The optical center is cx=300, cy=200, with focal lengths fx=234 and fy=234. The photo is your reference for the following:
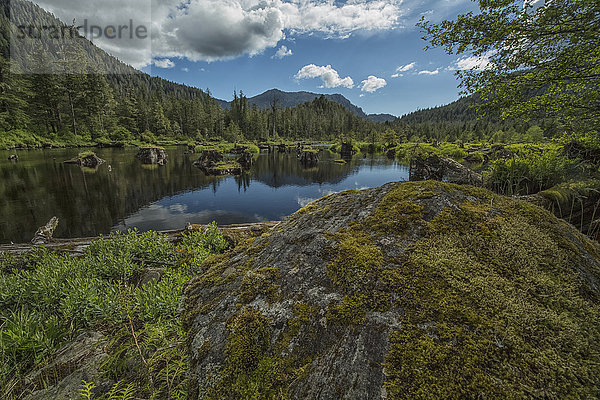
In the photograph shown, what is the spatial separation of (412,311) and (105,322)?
4634mm

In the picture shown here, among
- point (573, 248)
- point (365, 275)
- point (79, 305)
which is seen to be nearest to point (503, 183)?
point (573, 248)

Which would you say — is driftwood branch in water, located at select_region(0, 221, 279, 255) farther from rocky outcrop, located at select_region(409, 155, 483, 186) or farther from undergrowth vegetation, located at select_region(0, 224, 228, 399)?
rocky outcrop, located at select_region(409, 155, 483, 186)

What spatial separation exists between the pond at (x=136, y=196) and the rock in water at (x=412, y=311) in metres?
13.7

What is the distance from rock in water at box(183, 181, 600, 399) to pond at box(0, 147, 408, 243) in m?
13.7

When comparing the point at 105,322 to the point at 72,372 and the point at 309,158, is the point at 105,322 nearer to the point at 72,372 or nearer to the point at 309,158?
the point at 72,372

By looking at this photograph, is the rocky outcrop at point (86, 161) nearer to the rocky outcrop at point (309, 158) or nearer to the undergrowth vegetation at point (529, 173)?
the rocky outcrop at point (309, 158)

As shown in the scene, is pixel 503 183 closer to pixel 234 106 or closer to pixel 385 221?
pixel 385 221

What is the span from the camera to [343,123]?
138m

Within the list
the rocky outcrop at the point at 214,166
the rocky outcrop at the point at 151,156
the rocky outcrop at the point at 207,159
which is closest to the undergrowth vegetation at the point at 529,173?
the rocky outcrop at the point at 214,166

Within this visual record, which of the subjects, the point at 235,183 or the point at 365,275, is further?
the point at 235,183

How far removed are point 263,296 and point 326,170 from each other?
116 feet

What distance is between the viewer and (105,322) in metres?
3.82

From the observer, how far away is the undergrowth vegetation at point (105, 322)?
2516 mm

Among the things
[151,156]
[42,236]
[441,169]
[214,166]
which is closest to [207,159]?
[214,166]
